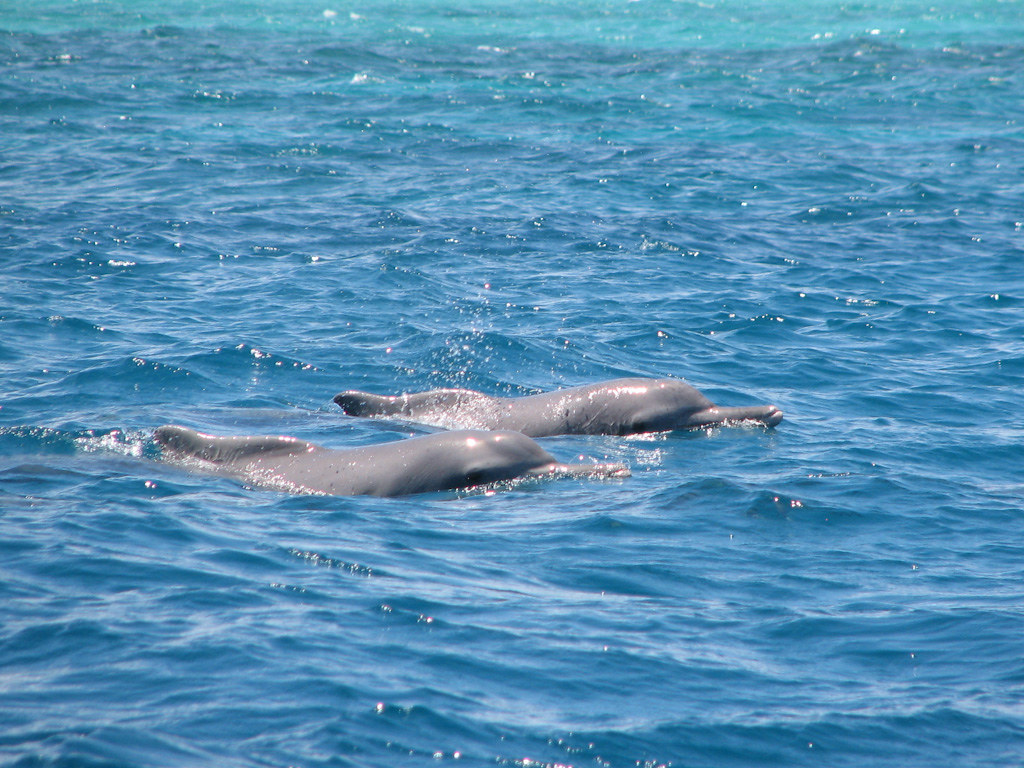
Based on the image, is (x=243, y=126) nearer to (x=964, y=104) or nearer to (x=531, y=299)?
(x=531, y=299)

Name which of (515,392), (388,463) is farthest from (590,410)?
(388,463)

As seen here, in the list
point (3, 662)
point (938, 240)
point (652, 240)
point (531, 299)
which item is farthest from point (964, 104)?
point (3, 662)

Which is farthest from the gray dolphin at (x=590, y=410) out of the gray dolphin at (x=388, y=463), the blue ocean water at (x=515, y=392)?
the gray dolphin at (x=388, y=463)

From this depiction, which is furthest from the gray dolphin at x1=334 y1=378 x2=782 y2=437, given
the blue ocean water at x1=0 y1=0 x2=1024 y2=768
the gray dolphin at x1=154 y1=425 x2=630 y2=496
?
the gray dolphin at x1=154 y1=425 x2=630 y2=496

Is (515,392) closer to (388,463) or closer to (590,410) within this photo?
(590,410)

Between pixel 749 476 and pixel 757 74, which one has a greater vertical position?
pixel 757 74

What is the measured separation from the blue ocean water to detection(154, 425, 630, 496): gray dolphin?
1.14ft

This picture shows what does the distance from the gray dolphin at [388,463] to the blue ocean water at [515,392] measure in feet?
1.14

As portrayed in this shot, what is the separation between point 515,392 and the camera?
13.1 meters

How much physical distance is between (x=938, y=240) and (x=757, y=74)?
70.2 feet

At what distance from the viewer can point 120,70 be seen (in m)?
36.6

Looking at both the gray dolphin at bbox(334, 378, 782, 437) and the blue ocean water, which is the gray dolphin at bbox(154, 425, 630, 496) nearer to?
the blue ocean water

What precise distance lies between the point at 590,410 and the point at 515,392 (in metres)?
1.72

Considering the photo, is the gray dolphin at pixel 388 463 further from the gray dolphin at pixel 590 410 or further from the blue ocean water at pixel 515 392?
the gray dolphin at pixel 590 410
